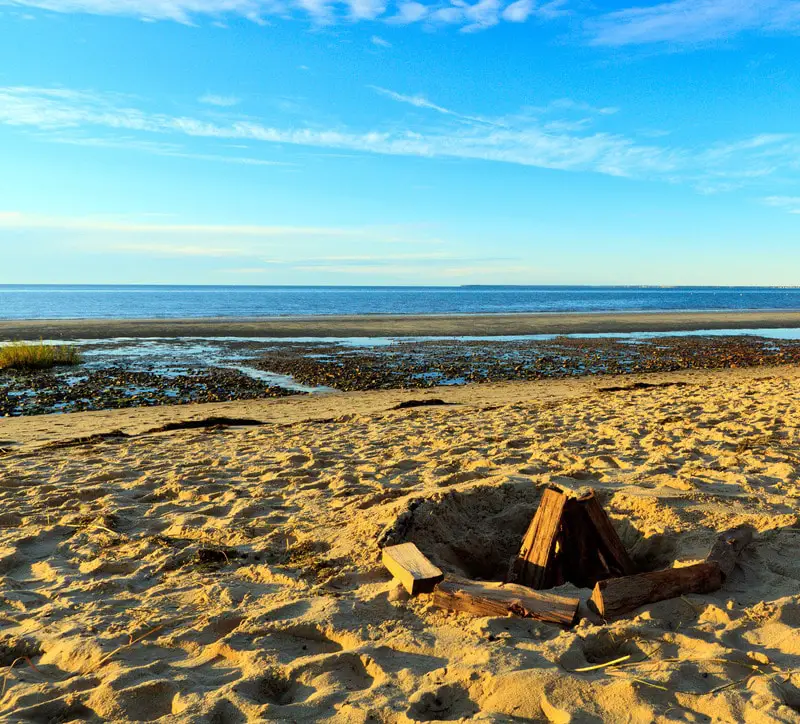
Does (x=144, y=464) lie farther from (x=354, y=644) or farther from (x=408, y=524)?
(x=354, y=644)

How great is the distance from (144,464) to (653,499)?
557 cm

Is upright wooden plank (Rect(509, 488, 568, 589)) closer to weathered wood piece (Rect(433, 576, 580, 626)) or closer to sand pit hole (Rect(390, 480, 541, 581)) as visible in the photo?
sand pit hole (Rect(390, 480, 541, 581))

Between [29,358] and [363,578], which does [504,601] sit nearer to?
[363,578]

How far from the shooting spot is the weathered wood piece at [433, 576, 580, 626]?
343 centimetres

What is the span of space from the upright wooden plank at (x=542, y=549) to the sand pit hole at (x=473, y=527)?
0.33m

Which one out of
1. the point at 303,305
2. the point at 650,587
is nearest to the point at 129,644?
the point at 650,587

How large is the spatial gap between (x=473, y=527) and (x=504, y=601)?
4.50ft

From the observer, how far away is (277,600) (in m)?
3.80

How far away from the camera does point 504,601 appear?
3518 millimetres

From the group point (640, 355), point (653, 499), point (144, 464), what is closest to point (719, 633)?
point (653, 499)

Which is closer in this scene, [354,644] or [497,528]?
[354,644]

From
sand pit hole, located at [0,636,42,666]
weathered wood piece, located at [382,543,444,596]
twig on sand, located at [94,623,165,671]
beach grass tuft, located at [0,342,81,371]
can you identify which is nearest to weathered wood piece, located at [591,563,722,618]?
weathered wood piece, located at [382,543,444,596]

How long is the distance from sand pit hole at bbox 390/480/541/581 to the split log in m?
1.06

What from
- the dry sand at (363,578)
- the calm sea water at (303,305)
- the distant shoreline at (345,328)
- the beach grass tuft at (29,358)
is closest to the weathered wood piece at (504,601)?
the dry sand at (363,578)
